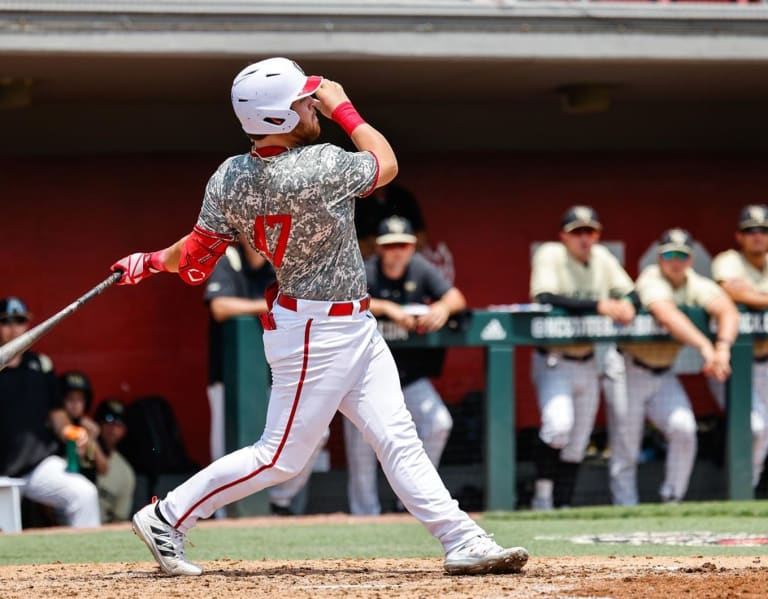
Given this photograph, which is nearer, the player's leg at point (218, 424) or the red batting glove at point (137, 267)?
the red batting glove at point (137, 267)

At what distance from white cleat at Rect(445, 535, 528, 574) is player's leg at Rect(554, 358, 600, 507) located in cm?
349

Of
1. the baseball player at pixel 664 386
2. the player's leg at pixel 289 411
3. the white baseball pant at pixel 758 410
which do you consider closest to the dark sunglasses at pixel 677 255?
the baseball player at pixel 664 386

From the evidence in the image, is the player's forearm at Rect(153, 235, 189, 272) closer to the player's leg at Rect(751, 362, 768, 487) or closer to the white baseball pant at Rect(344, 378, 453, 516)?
the white baseball pant at Rect(344, 378, 453, 516)

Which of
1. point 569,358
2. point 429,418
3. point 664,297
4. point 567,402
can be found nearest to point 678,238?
point 664,297

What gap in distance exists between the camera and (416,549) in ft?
20.2

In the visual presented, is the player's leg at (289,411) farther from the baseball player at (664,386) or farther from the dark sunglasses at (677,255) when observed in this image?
the dark sunglasses at (677,255)

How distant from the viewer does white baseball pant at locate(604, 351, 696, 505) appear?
327 inches

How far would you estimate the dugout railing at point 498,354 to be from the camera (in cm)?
797

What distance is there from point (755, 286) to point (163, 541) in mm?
4832

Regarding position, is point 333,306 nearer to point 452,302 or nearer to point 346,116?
point 346,116

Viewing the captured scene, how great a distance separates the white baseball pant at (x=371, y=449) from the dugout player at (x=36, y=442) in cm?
134

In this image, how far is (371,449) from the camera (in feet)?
26.3

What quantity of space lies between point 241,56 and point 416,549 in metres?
3.23

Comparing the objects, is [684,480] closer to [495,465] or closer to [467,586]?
[495,465]
